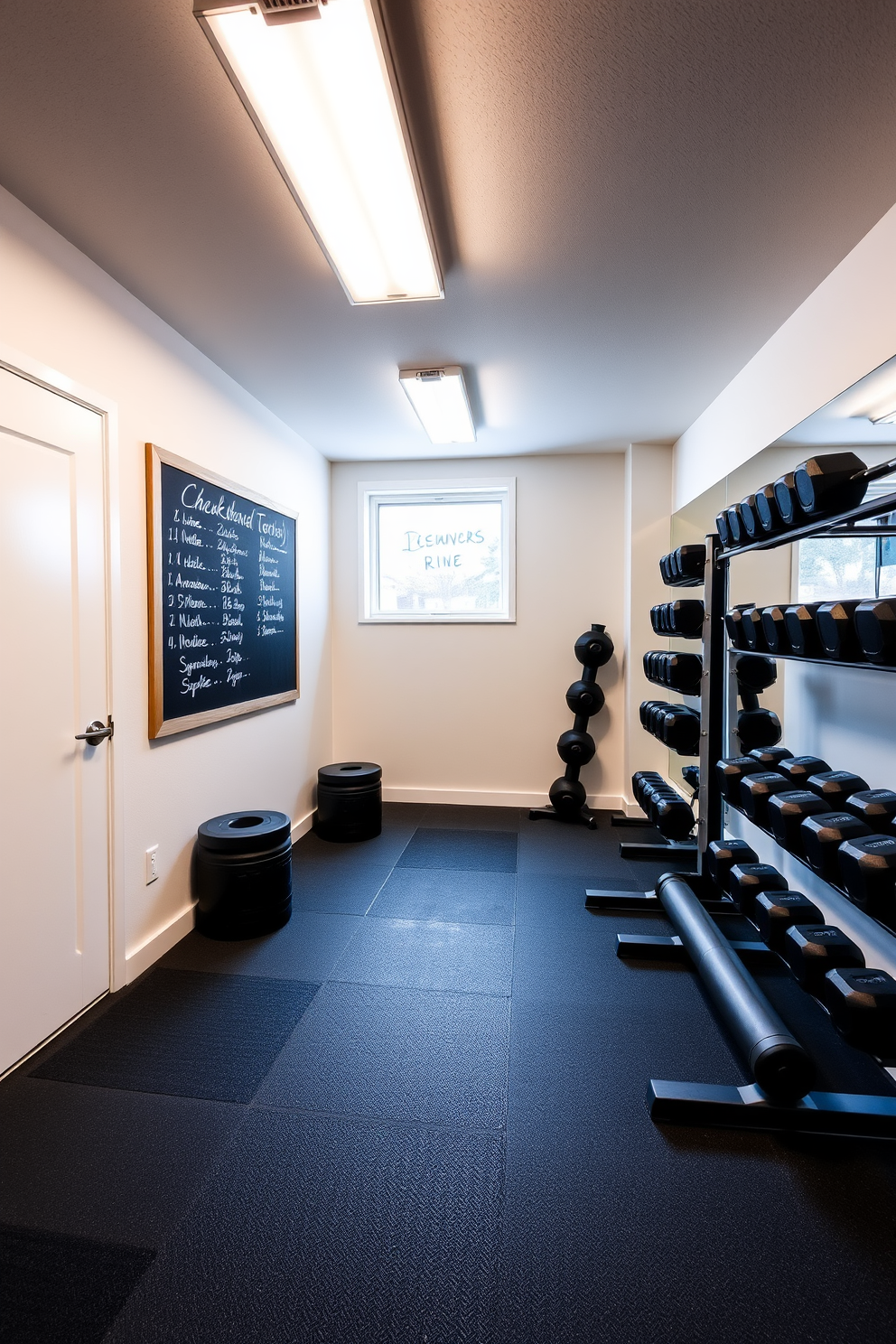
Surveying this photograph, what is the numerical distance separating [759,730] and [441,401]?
2.18 metres

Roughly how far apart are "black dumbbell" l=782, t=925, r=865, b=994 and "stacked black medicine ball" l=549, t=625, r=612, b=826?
8.38 feet

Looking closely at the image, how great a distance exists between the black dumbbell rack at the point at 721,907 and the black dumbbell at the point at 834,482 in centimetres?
4

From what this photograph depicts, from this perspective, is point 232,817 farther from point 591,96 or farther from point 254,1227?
point 591,96

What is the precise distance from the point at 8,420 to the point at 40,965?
1.61 metres

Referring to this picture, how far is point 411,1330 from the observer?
1.13 m

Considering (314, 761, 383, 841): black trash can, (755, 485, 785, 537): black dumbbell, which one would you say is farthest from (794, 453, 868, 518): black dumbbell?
(314, 761, 383, 841): black trash can

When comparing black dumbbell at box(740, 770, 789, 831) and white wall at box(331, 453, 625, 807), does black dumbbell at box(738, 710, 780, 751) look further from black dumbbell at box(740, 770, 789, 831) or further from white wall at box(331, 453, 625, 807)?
white wall at box(331, 453, 625, 807)

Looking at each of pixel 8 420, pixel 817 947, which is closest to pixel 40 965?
pixel 8 420

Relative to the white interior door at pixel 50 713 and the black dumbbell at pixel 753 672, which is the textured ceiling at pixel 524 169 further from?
the black dumbbell at pixel 753 672

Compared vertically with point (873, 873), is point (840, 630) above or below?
above

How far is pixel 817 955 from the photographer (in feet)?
4.91

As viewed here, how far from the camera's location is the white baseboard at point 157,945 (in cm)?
232

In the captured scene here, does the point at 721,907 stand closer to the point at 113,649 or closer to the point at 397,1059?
the point at 397,1059

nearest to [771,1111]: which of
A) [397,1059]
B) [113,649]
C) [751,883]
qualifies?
[751,883]
